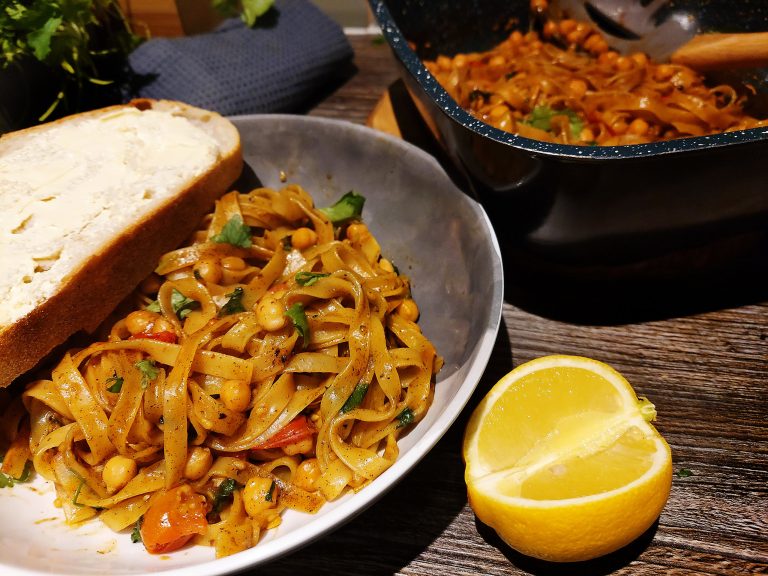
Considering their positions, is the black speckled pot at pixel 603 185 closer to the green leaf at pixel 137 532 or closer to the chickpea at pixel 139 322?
the chickpea at pixel 139 322

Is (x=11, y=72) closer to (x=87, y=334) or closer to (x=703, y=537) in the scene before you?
(x=87, y=334)

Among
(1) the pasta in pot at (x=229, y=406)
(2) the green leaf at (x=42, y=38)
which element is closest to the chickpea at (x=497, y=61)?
(1) the pasta in pot at (x=229, y=406)

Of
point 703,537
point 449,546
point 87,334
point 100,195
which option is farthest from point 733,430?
point 100,195

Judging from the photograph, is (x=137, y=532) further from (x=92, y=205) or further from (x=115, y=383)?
(x=92, y=205)

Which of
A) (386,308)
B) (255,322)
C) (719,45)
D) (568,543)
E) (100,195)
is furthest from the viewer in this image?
(719,45)

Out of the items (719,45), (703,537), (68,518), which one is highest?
(719,45)
